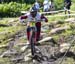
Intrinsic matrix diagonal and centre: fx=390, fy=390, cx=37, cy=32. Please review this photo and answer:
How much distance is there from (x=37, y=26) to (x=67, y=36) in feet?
5.22

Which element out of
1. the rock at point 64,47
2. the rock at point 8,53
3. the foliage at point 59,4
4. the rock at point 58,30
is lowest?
the foliage at point 59,4

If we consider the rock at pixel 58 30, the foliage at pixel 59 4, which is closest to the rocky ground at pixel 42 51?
the rock at pixel 58 30

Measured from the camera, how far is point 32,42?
11562 mm

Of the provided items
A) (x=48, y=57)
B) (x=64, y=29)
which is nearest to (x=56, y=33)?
(x=64, y=29)

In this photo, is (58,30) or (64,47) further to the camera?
(58,30)

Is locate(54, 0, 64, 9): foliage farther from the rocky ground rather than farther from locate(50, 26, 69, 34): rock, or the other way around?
the rocky ground

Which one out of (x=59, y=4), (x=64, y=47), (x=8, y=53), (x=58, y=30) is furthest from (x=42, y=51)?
(x=59, y=4)

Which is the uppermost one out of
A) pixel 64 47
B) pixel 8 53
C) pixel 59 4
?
pixel 64 47

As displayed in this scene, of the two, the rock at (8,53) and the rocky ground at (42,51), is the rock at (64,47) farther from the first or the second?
the rock at (8,53)

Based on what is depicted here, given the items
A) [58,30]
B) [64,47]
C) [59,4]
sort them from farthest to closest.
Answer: [59,4] < [58,30] < [64,47]

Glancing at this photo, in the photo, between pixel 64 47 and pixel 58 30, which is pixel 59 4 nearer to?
pixel 58 30

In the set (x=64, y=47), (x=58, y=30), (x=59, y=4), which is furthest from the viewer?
(x=59, y=4)

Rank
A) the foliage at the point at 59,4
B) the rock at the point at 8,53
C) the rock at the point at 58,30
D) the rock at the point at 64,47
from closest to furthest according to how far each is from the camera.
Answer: the rock at the point at 64,47 → the rock at the point at 8,53 → the rock at the point at 58,30 → the foliage at the point at 59,4

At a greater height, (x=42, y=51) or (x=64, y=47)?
(x=64, y=47)
